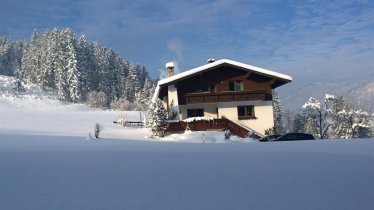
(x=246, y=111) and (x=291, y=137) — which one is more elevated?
(x=246, y=111)

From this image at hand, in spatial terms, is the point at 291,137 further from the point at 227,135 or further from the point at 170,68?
the point at 170,68

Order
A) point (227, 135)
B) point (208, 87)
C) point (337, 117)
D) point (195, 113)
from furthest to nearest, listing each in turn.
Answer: point (337, 117), point (208, 87), point (195, 113), point (227, 135)

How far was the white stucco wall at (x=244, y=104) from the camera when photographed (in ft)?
110

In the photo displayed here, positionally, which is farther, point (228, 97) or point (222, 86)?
point (222, 86)

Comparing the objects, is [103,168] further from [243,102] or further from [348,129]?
[348,129]

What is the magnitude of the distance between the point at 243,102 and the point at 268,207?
29.2 m

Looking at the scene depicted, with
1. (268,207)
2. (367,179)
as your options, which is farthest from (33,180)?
(367,179)

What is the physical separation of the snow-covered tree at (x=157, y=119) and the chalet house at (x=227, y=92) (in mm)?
3113

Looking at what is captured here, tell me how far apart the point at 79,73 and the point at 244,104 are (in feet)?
194

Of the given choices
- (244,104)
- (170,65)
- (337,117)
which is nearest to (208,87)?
(244,104)

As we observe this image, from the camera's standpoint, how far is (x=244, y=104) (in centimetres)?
3384

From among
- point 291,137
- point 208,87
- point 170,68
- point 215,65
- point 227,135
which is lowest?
point 291,137

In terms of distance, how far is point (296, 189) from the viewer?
19.3 ft

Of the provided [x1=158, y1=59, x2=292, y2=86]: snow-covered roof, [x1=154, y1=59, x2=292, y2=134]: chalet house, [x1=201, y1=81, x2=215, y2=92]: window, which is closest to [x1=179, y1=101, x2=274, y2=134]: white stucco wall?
[x1=154, y1=59, x2=292, y2=134]: chalet house
